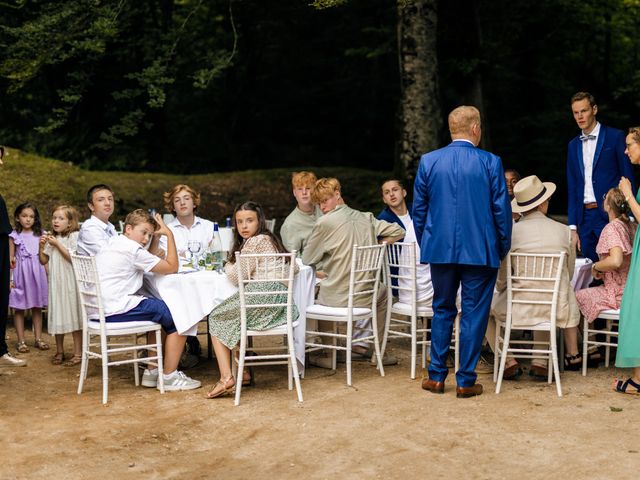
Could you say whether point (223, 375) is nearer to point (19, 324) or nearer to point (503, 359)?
point (503, 359)

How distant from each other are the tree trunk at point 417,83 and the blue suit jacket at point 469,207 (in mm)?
4391

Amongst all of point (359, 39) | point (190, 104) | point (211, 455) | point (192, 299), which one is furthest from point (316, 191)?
point (190, 104)

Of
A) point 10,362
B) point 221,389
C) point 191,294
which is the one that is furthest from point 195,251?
point 10,362

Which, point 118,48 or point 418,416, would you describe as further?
point 118,48

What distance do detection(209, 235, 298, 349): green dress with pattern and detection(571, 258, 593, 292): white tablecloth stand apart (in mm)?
2247

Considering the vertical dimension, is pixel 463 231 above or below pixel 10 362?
above

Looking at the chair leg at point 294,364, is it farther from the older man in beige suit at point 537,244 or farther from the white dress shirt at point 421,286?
the older man in beige suit at point 537,244

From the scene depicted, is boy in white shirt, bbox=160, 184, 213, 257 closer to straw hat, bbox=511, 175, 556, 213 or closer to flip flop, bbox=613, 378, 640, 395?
straw hat, bbox=511, 175, 556, 213

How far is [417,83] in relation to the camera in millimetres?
9898

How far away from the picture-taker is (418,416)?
529 centimetres

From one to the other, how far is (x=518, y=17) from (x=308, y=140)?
4.60 meters

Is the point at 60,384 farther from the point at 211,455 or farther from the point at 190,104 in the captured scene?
the point at 190,104

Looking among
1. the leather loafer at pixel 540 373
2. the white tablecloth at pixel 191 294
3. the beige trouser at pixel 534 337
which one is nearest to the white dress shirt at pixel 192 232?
the white tablecloth at pixel 191 294

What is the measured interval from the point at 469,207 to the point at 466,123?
55cm
